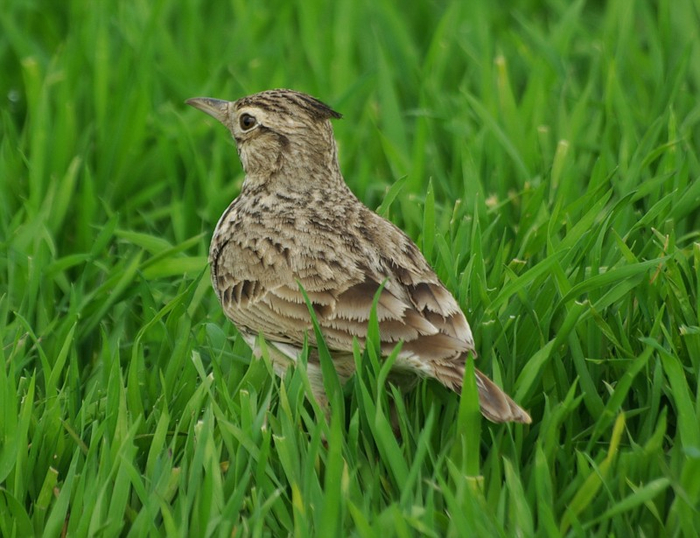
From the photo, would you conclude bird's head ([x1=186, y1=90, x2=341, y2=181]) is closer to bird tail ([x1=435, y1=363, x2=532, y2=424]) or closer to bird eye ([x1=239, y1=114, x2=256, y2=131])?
bird eye ([x1=239, y1=114, x2=256, y2=131])

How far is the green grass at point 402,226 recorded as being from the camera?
13.6 feet

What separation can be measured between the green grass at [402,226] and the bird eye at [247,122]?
64 centimetres

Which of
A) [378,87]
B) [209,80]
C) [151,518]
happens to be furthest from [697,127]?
[151,518]

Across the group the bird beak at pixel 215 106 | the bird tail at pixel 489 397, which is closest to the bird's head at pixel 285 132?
the bird beak at pixel 215 106

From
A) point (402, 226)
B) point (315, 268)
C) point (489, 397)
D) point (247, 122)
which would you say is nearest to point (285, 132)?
point (247, 122)

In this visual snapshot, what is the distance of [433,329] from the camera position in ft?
14.7

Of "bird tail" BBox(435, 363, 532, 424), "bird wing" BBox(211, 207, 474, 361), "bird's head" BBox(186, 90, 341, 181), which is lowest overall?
"bird tail" BBox(435, 363, 532, 424)

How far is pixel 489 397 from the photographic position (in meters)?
4.22

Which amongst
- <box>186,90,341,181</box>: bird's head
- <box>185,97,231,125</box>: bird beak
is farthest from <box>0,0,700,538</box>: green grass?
<box>185,97,231,125</box>: bird beak

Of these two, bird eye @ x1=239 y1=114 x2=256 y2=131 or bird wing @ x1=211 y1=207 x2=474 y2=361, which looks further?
bird eye @ x1=239 y1=114 x2=256 y2=131

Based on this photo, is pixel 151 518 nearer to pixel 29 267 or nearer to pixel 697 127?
pixel 29 267

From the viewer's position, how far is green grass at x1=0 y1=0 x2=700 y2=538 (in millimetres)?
4156

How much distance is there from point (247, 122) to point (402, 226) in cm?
111

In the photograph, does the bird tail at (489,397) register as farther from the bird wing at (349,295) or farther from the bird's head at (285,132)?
the bird's head at (285,132)
